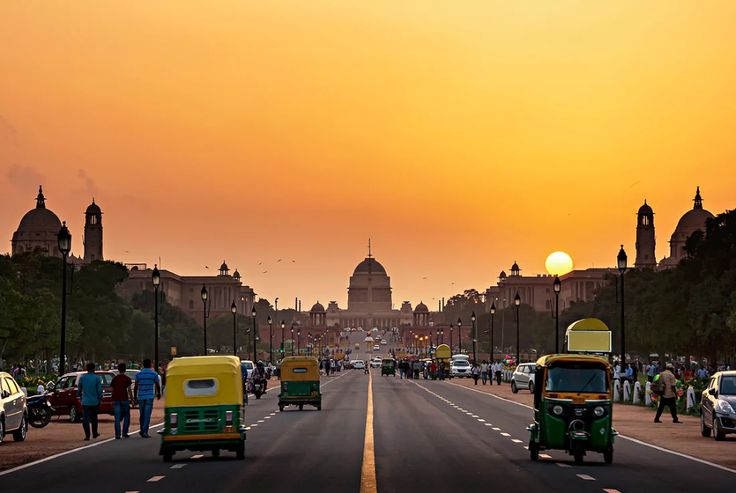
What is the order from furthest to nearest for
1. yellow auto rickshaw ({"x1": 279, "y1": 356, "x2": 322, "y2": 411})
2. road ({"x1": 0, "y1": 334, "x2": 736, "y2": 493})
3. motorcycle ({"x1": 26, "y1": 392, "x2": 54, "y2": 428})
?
yellow auto rickshaw ({"x1": 279, "y1": 356, "x2": 322, "y2": 411}) < motorcycle ({"x1": 26, "y1": 392, "x2": 54, "y2": 428}) < road ({"x1": 0, "y1": 334, "x2": 736, "y2": 493})

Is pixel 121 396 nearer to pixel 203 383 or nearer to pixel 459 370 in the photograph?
pixel 203 383

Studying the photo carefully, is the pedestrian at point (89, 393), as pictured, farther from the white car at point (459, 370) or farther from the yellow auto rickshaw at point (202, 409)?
the white car at point (459, 370)

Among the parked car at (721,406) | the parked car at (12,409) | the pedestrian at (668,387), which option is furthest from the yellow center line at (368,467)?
the pedestrian at (668,387)

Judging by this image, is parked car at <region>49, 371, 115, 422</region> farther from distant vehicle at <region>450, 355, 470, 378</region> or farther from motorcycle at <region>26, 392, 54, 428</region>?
distant vehicle at <region>450, 355, 470, 378</region>

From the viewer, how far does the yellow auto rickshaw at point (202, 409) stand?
93.0 feet

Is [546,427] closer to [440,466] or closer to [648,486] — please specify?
[440,466]

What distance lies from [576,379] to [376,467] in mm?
4267

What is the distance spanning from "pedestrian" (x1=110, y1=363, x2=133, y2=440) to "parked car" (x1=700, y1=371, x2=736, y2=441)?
14.5m

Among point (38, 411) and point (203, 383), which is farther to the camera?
point (38, 411)

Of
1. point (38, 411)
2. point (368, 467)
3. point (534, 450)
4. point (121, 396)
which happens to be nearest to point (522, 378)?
point (38, 411)

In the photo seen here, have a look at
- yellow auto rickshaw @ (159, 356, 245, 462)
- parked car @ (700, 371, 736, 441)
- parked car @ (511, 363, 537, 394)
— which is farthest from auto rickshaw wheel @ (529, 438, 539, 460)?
parked car @ (511, 363, 537, 394)

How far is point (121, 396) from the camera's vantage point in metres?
36.5

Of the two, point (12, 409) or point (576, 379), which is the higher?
point (576, 379)

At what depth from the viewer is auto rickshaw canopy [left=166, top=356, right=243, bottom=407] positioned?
1123 inches
